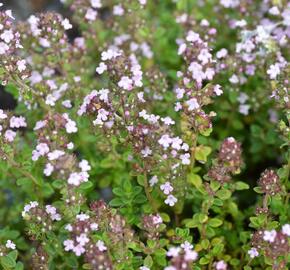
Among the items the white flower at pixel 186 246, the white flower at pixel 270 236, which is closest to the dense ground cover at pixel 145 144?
the white flower at pixel 270 236

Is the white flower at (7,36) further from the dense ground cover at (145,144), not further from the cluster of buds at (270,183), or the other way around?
the cluster of buds at (270,183)

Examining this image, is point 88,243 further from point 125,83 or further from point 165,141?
point 125,83

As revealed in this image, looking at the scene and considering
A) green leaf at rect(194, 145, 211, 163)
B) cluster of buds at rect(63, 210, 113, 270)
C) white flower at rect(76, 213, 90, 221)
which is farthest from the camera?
green leaf at rect(194, 145, 211, 163)

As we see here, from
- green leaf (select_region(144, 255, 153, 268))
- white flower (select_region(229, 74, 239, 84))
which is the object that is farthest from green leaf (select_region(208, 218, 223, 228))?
white flower (select_region(229, 74, 239, 84))

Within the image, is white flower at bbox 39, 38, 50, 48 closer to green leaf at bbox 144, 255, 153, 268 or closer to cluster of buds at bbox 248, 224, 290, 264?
green leaf at bbox 144, 255, 153, 268

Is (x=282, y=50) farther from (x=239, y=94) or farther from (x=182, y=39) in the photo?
(x=182, y=39)

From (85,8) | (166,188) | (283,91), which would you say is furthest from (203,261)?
(85,8)

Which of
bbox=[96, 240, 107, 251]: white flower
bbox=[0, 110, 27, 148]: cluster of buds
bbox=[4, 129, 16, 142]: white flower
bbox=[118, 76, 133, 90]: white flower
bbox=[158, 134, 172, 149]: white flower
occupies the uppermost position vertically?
bbox=[118, 76, 133, 90]: white flower
